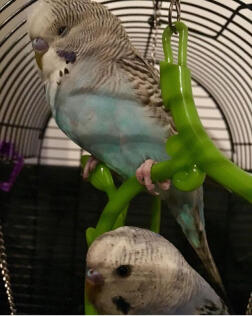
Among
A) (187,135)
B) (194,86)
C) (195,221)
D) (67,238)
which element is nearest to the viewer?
(187,135)

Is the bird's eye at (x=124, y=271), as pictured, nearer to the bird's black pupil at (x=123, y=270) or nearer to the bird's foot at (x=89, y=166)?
the bird's black pupil at (x=123, y=270)

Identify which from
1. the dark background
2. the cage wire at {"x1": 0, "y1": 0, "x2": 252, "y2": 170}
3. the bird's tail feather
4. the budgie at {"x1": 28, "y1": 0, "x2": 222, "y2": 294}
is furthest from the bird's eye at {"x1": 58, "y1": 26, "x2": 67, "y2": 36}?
the dark background

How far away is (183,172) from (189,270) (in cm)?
11

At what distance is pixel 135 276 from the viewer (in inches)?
13.5

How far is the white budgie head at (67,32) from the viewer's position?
1.35 feet

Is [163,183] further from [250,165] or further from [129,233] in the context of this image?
[250,165]

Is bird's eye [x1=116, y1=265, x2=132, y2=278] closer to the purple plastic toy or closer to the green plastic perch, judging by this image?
the green plastic perch

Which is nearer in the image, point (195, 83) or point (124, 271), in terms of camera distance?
point (124, 271)

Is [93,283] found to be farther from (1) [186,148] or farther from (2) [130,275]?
(1) [186,148]

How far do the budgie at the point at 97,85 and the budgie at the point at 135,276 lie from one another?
80 mm

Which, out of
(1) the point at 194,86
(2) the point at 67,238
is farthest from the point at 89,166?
(1) the point at 194,86

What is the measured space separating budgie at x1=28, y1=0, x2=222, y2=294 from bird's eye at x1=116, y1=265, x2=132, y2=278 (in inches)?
4.1

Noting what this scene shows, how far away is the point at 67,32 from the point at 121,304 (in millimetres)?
300

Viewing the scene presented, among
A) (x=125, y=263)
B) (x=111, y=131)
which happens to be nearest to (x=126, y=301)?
(x=125, y=263)
